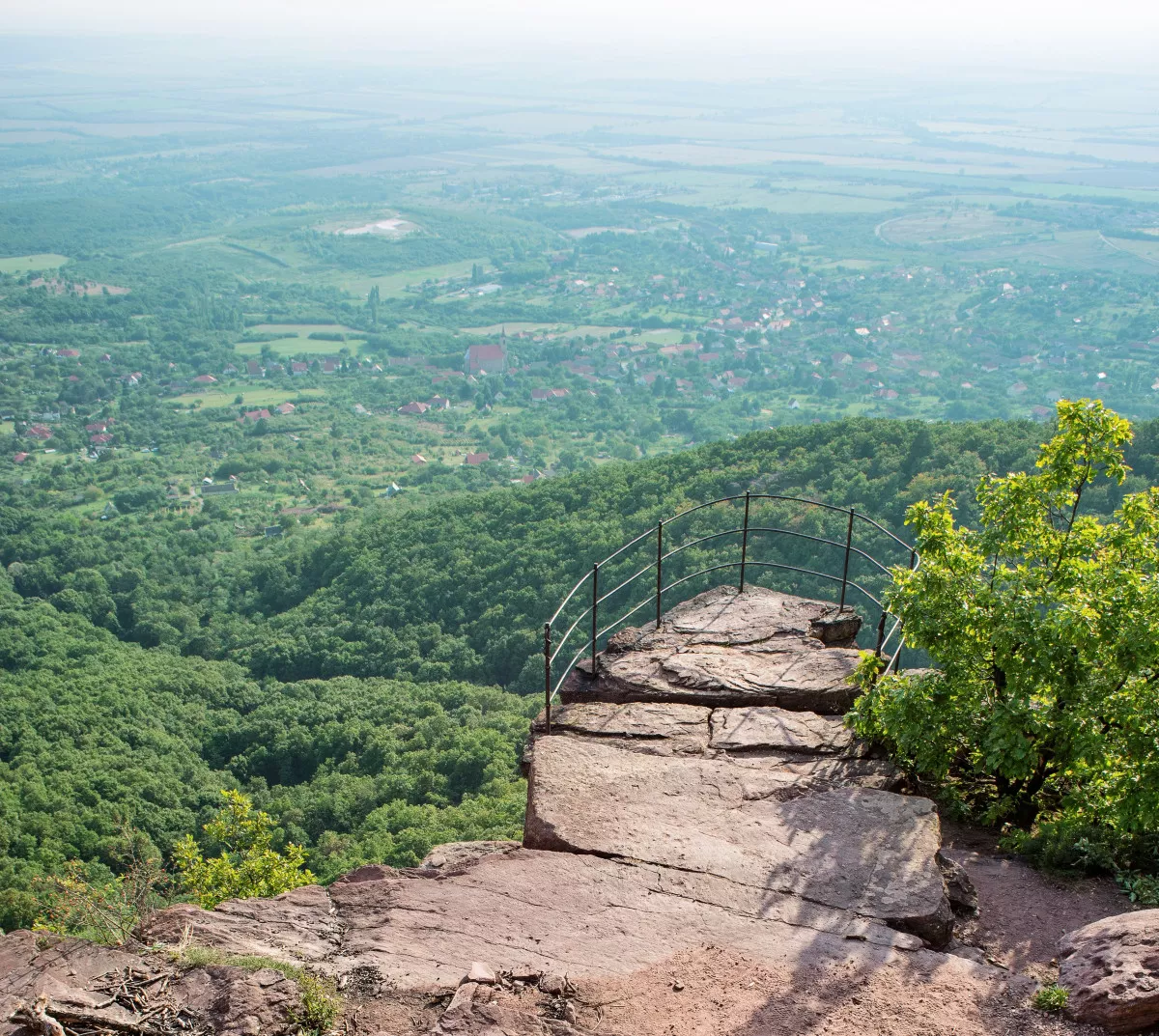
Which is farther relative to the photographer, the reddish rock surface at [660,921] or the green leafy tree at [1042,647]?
the green leafy tree at [1042,647]

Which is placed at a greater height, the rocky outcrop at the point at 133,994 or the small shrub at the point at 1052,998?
the small shrub at the point at 1052,998

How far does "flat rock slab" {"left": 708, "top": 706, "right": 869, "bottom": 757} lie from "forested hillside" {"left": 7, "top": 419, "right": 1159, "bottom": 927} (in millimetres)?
12761

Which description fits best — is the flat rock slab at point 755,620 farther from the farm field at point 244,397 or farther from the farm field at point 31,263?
the farm field at point 31,263

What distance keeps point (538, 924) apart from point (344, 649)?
125 ft

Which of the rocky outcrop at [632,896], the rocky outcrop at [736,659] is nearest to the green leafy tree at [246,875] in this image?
the rocky outcrop at [736,659]

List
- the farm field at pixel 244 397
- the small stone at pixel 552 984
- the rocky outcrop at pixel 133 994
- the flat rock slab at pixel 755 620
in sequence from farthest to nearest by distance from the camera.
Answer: the farm field at pixel 244 397 → the flat rock slab at pixel 755 620 → the small stone at pixel 552 984 → the rocky outcrop at pixel 133 994

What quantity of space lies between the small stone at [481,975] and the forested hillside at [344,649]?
50.8 ft

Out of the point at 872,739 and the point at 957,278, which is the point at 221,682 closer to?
the point at 872,739

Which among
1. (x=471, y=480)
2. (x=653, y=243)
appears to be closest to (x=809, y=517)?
(x=471, y=480)

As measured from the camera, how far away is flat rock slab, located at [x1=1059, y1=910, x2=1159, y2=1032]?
5453 mm

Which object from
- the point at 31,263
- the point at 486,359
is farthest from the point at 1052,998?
the point at 31,263

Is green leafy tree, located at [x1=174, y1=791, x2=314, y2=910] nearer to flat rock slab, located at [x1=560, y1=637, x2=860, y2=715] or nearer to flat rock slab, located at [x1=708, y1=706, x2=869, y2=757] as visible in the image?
flat rock slab, located at [x1=560, y1=637, x2=860, y2=715]

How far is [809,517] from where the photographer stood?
133ft

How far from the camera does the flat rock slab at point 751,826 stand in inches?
268
